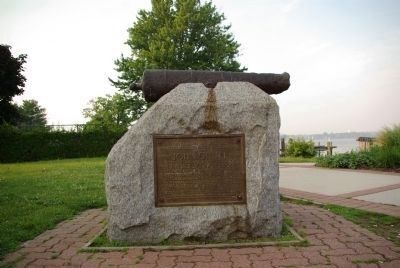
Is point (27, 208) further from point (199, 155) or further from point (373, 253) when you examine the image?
point (373, 253)

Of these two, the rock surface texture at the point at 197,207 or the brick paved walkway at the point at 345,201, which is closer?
the rock surface texture at the point at 197,207

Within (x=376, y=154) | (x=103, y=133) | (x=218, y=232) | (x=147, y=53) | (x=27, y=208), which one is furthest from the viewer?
(x=147, y=53)

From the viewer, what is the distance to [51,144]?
26391mm

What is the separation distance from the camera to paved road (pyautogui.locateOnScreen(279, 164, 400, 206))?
293 inches

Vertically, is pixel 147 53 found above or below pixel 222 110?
above

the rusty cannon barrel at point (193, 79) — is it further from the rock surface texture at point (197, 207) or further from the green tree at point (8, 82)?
the green tree at point (8, 82)

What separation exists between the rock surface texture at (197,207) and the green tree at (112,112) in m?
23.7

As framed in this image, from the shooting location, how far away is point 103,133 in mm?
27375

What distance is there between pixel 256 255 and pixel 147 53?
94.7 feet

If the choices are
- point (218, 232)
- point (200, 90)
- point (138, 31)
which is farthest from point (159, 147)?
point (138, 31)

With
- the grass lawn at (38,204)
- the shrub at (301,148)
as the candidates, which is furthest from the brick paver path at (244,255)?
the shrub at (301,148)

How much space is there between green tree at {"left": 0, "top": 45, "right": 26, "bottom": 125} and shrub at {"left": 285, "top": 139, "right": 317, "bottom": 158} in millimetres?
22852

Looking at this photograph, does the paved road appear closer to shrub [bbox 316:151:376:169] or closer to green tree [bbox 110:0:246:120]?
shrub [bbox 316:151:376:169]

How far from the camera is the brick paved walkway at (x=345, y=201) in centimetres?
618
